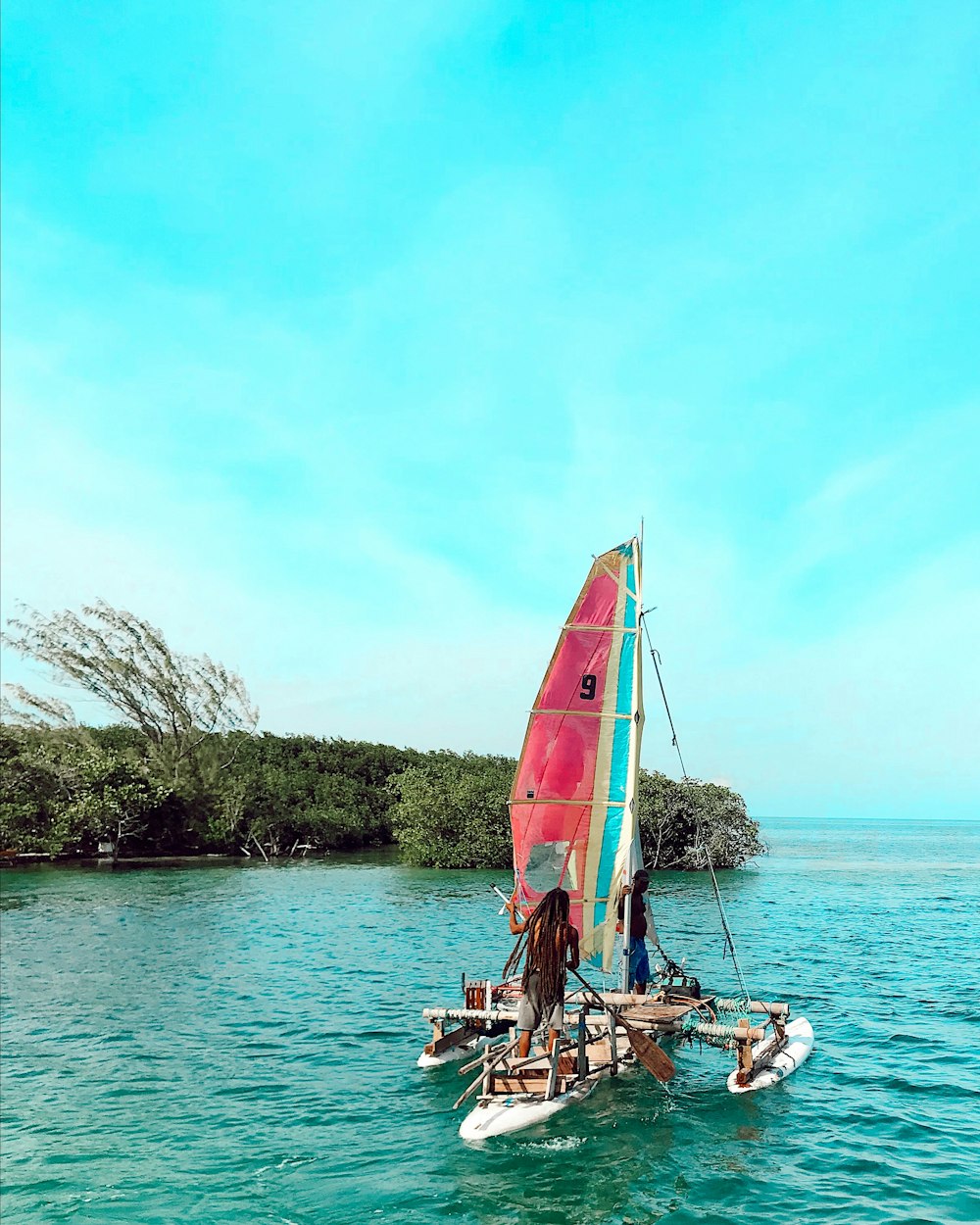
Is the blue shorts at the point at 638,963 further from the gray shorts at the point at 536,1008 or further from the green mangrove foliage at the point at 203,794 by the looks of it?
the green mangrove foliage at the point at 203,794

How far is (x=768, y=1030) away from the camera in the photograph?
18406 mm

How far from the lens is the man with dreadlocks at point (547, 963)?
14.0 metres

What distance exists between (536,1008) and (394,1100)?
10.7 feet

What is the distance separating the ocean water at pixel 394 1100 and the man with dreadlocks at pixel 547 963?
150 cm

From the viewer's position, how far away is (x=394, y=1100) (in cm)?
1525

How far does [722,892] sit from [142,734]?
4264 centimetres

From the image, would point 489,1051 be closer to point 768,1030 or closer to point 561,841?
point 561,841

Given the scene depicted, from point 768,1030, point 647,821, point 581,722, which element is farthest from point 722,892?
point 581,722

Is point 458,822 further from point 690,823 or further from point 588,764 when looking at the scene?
point 588,764

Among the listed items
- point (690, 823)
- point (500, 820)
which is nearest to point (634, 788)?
point (500, 820)

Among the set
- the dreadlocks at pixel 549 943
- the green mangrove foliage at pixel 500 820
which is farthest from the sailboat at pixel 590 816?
the green mangrove foliage at pixel 500 820

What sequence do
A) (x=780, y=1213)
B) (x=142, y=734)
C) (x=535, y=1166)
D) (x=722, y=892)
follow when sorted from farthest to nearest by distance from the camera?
(x=142, y=734), (x=722, y=892), (x=535, y=1166), (x=780, y=1213)

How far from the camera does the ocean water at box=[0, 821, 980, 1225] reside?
38.3 ft

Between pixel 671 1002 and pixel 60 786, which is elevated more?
pixel 60 786
